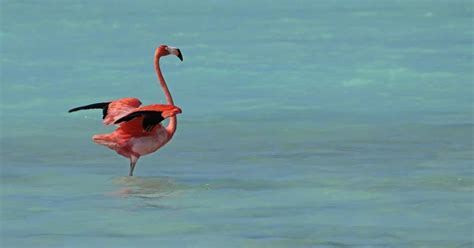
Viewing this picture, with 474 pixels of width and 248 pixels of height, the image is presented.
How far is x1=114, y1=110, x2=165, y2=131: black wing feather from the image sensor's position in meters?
8.45

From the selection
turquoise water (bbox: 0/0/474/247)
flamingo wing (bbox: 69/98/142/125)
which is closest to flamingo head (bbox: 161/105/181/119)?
flamingo wing (bbox: 69/98/142/125)

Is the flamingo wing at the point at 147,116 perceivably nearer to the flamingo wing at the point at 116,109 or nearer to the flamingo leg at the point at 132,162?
the flamingo wing at the point at 116,109

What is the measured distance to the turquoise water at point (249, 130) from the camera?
730 centimetres

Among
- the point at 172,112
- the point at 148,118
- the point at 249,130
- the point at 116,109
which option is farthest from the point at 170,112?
the point at 249,130

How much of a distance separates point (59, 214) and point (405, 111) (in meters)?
4.56

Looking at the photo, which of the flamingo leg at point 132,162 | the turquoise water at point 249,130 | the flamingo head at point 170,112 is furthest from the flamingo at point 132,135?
the flamingo head at point 170,112

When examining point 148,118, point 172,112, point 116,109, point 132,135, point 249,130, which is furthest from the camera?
point 249,130

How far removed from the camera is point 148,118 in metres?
8.66

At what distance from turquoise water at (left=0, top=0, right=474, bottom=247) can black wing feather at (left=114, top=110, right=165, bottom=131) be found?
30 cm

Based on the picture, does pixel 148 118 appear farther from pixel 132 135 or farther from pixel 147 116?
pixel 132 135

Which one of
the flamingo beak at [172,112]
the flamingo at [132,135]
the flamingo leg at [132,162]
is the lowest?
the flamingo leg at [132,162]

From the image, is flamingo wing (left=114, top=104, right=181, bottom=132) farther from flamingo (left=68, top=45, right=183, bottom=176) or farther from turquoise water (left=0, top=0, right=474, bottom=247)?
turquoise water (left=0, top=0, right=474, bottom=247)

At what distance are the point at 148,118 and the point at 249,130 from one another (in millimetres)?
2030

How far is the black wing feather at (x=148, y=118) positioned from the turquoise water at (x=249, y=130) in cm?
30
